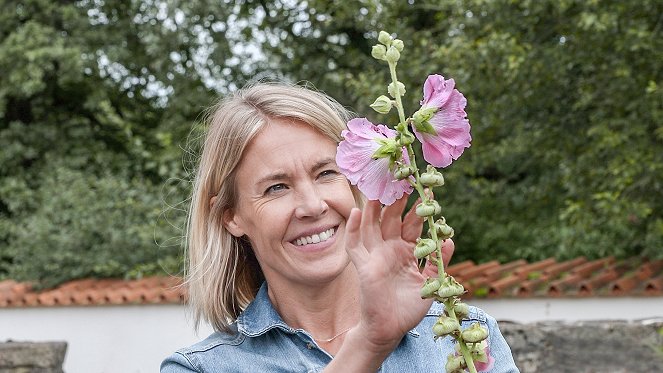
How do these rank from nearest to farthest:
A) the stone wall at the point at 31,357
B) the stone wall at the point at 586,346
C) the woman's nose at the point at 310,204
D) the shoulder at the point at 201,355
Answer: the woman's nose at the point at 310,204 < the shoulder at the point at 201,355 < the stone wall at the point at 586,346 < the stone wall at the point at 31,357

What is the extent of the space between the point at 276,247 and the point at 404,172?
35.4 inches

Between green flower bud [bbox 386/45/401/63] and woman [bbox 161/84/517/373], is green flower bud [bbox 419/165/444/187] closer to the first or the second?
green flower bud [bbox 386/45/401/63]

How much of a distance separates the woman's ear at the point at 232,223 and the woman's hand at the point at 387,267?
797 mm

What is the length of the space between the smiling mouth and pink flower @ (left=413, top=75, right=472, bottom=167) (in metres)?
0.76

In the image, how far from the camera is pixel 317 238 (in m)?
1.71

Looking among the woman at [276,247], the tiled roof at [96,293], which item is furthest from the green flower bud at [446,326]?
the tiled roof at [96,293]

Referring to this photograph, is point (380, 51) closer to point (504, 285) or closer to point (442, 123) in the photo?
point (442, 123)

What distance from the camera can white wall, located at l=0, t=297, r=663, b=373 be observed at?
23.9 feet

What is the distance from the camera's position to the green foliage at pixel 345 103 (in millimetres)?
8414

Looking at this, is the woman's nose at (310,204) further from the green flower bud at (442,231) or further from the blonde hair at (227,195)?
the green flower bud at (442,231)

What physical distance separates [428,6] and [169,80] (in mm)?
4103

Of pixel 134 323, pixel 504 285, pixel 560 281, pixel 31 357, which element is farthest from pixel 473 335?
pixel 134 323

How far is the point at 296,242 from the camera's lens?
5.70 feet

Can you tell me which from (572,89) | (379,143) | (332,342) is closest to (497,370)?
(332,342)
